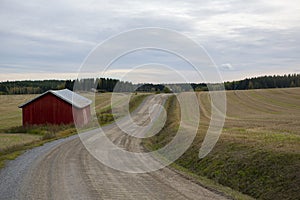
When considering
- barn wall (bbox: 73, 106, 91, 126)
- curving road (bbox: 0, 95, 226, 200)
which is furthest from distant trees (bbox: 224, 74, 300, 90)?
curving road (bbox: 0, 95, 226, 200)

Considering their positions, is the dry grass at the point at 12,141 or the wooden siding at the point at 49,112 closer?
the dry grass at the point at 12,141

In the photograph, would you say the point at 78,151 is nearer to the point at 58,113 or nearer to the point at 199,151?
the point at 199,151

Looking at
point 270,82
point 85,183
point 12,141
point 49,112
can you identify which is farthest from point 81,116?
point 270,82

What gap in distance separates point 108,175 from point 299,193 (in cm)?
631

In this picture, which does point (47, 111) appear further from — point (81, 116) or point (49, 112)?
point (81, 116)

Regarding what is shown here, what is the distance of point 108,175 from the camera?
13039mm

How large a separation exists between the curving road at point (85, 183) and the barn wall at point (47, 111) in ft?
96.4

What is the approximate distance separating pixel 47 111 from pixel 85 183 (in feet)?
118

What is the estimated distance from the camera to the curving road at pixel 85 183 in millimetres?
10016

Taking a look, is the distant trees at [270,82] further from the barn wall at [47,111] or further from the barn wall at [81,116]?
the barn wall at [47,111]

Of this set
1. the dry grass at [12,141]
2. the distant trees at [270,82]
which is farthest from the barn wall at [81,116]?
the distant trees at [270,82]

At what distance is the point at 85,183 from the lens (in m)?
11.6

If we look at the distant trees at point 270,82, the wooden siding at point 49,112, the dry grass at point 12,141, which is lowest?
the dry grass at point 12,141

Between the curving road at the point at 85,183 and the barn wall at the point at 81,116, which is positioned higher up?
the curving road at the point at 85,183
